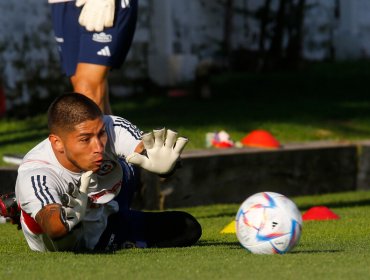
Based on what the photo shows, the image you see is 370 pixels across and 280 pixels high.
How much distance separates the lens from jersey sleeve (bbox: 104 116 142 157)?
6.43 meters

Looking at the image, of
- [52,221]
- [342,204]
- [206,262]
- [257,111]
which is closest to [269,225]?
[206,262]

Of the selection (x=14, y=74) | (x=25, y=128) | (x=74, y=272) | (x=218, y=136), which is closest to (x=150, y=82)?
(x=14, y=74)

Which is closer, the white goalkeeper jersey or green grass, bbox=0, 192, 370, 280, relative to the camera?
green grass, bbox=0, 192, 370, 280

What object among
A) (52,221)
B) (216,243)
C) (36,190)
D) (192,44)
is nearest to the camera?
(52,221)

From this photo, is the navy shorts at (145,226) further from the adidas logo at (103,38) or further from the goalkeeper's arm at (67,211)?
the adidas logo at (103,38)

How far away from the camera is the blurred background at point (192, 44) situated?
15508 mm

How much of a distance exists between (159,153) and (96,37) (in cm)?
274

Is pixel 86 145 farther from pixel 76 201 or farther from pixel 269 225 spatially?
pixel 269 225

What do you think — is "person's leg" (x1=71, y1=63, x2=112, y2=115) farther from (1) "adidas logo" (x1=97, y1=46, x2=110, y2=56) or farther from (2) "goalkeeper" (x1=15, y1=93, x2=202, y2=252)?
(2) "goalkeeper" (x1=15, y1=93, x2=202, y2=252)

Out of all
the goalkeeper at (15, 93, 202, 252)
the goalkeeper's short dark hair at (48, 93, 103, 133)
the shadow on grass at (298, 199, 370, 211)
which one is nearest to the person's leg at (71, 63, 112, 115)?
the goalkeeper at (15, 93, 202, 252)

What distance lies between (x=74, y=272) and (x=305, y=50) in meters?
21.2

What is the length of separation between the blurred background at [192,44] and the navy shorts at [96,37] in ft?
19.5

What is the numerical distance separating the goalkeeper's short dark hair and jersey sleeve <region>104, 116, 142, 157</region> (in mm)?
326

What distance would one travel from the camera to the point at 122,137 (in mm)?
6461
